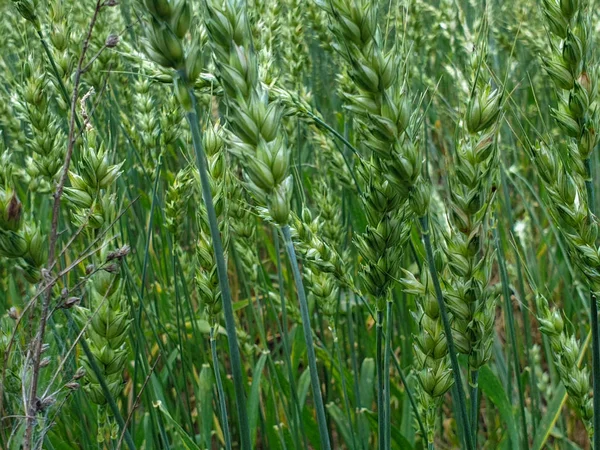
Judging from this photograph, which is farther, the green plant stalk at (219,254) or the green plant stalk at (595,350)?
the green plant stalk at (595,350)

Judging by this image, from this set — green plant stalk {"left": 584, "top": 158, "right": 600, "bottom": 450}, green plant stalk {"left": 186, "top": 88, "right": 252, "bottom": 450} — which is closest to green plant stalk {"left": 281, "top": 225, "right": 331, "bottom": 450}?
green plant stalk {"left": 186, "top": 88, "right": 252, "bottom": 450}

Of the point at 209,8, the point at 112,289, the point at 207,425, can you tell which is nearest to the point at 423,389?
the point at 112,289

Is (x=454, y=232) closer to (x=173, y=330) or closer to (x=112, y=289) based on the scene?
(x=112, y=289)

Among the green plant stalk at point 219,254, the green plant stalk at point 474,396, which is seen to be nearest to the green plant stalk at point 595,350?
the green plant stalk at point 474,396

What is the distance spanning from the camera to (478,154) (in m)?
0.78

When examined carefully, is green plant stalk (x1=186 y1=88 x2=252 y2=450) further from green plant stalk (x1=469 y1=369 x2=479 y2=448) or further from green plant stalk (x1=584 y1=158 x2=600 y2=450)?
green plant stalk (x1=584 y1=158 x2=600 y2=450)

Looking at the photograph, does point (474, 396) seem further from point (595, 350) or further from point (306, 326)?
point (306, 326)

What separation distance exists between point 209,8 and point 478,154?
360mm

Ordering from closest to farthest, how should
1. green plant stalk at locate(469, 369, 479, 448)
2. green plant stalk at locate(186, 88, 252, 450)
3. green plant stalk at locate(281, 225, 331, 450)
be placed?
green plant stalk at locate(186, 88, 252, 450), green plant stalk at locate(281, 225, 331, 450), green plant stalk at locate(469, 369, 479, 448)

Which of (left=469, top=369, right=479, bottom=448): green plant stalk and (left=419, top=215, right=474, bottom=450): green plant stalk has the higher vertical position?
(left=419, top=215, right=474, bottom=450): green plant stalk

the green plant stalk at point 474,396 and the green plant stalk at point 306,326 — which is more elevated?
the green plant stalk at point 306,326

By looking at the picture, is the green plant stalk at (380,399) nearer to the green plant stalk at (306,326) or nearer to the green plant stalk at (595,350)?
the green plant stalk at (306,326)

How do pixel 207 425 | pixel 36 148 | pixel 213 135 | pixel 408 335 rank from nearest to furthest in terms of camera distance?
pixel 213 135 → pixel 36 148 → pixel 207 425 → pixel 408 335

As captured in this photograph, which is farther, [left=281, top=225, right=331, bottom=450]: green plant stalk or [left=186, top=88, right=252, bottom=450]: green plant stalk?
[left=281, top=225, right=331, bottom=450]: green plant stalk
